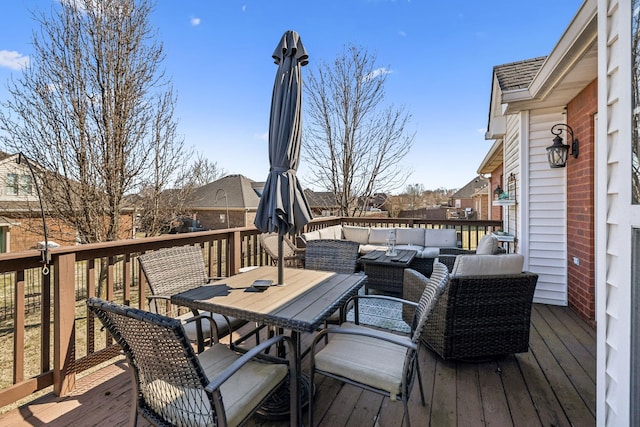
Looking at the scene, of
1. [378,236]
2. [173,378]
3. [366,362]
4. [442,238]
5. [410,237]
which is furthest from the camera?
[378,236]

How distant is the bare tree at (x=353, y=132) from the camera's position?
981 centimetres

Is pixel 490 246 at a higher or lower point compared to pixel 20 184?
lower

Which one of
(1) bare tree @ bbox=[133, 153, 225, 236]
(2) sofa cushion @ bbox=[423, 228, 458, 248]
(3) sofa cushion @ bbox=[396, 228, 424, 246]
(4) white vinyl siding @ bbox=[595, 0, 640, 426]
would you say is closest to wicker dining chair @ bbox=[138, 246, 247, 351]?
(4) white vinyl siding @ bbox=[595, 0, 640, 426]

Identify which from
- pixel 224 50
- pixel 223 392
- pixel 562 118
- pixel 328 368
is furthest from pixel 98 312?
pixel 224 50

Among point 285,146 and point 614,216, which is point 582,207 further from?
point 285,146

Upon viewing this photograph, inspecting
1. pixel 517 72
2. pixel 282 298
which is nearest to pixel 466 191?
pixel 517 72

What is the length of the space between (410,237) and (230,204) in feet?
59.8

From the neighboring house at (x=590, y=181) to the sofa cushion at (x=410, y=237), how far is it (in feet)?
5.73

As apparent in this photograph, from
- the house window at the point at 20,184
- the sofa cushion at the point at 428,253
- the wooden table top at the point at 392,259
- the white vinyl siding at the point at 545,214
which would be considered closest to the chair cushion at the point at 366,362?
the wooden table top at the point at 392,259

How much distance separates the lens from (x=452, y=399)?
2.23 metres

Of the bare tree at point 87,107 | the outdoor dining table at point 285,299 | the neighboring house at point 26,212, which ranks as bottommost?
the outdoor dining table at point 285,299

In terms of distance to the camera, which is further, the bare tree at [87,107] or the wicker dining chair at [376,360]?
the bare tree at [87,107]

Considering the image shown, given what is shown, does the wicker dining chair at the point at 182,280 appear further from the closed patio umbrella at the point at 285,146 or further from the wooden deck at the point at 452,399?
the closed patio umbrella at the point at 285,146

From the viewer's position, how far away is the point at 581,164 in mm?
3777
